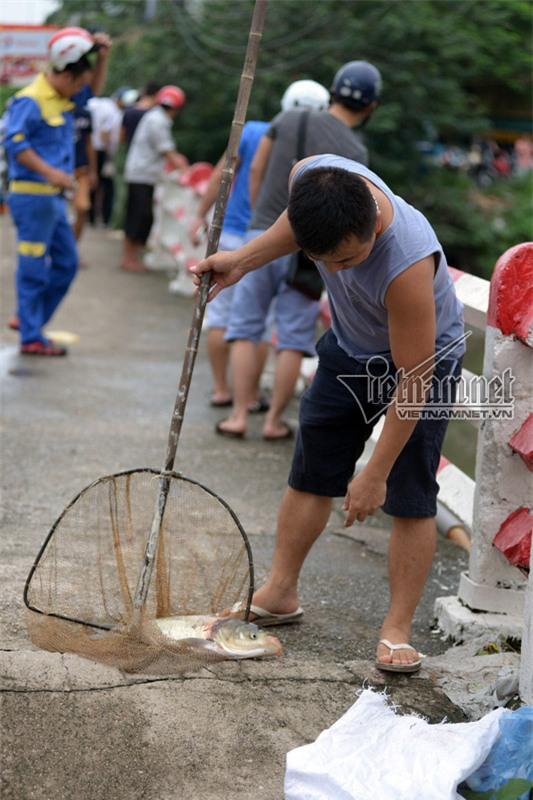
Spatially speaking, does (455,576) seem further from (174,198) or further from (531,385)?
(174,198)

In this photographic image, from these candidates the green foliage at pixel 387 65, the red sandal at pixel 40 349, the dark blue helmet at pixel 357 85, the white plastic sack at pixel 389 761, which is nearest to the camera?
the white plastic sack at pixel 389 761

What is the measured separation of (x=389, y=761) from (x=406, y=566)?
2.96 ft

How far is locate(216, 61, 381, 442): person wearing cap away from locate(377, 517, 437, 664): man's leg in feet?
8.24

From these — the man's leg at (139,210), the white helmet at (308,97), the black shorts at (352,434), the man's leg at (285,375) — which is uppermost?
the white helmet at (308,97)

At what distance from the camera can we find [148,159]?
1247 centimetres

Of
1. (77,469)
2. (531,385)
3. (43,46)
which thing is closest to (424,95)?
(43,46)

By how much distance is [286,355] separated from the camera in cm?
631

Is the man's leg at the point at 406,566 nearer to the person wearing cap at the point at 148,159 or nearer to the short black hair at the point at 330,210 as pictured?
the short black hair at the point at 330,210

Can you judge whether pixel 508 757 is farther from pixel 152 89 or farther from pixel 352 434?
pixel 152 89

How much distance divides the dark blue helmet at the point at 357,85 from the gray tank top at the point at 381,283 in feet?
7.56

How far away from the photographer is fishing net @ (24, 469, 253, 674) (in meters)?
3.38

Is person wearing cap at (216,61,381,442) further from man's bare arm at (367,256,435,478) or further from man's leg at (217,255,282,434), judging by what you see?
man's bare arm at (367,256,435,478)

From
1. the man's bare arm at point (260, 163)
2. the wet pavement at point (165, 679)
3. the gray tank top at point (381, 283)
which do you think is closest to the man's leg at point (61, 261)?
the wet pavement at point (165, 679)

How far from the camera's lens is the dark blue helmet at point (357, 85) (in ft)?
18.0
